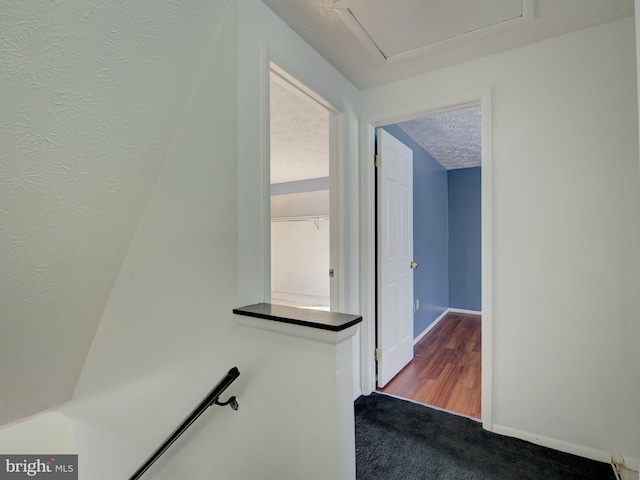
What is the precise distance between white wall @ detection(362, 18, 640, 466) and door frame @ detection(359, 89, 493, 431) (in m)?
0.04

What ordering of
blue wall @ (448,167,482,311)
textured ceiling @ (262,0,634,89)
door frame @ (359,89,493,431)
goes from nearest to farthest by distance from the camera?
textured ceiling @ (262,0,634,89) < door frame @ (359,89,493,431) < blue wall @ (448,167,482,311)

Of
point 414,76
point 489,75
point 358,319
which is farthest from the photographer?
point 414,76

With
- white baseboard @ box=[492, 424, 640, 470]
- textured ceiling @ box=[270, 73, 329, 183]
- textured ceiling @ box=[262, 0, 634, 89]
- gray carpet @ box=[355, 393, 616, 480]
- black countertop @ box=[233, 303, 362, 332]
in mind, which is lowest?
gray carpet @ box=[355, 393, 616, 480]

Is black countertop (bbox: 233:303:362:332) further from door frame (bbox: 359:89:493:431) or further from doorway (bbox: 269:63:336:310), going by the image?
doorway (bbox: 269:63:336:310)

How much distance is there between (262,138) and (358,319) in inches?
37.6

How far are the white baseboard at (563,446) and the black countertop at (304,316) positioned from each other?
1536mm

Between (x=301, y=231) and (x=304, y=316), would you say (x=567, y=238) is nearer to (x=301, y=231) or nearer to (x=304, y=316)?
(x=304, y=316)

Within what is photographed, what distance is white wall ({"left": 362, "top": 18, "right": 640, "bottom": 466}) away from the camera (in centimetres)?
162

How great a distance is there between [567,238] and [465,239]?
11.0 feet

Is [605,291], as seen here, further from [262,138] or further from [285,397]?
[262,138]

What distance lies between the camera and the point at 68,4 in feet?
2.90

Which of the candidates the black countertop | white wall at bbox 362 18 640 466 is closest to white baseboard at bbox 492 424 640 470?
white wall at bbox 362 18 640 466

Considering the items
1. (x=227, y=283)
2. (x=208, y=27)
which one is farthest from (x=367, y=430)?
(x=208, y=27)

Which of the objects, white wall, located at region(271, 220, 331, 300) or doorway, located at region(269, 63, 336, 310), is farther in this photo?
white wall, located at region(271, 220, 331, 300)
